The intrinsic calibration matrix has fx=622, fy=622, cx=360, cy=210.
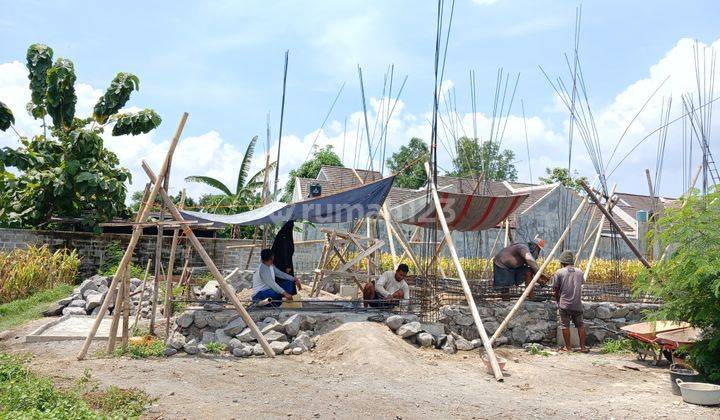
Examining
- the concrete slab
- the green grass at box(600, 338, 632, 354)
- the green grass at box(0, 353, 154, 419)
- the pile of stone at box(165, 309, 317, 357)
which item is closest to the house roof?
the green grass at box(600, 338, 632, 354)

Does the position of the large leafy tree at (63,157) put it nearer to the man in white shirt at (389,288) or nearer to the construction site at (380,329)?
the construction site at (380,329)

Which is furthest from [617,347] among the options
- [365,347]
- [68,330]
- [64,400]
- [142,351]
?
[68,330]

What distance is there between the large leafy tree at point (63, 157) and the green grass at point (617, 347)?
11527mm

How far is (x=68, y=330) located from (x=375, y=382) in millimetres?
4891

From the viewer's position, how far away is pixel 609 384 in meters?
6.82

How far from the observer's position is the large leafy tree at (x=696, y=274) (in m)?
6.03

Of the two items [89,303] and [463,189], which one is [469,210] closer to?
[89,303]

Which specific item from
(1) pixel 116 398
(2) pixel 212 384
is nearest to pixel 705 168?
(2) pixel 212 384

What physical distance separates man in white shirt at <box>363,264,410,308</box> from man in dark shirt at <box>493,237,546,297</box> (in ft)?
4.88

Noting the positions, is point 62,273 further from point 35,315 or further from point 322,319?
point 322,319

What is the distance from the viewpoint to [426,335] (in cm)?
805

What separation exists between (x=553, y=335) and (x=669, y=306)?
123 inches

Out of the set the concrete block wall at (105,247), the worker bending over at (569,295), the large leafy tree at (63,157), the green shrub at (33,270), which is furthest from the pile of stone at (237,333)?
the large leafy tree at (63,157)

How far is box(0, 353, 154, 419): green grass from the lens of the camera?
438 cm
